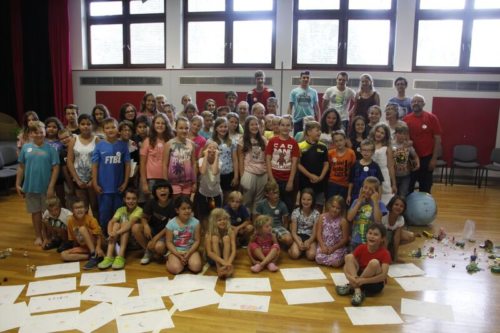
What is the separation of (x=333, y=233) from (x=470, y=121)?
4.81 metres

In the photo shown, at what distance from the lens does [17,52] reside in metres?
8.02

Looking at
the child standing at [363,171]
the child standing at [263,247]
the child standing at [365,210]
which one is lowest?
the child standing at [263,247]

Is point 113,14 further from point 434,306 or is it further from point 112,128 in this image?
point 434,306

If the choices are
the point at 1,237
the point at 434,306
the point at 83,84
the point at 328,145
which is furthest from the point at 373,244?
the point at 83,84

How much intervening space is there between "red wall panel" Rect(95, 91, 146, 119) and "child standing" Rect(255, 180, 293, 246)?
5.13 metres

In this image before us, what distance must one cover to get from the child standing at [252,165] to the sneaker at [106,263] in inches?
53.6

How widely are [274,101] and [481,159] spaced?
422 cm

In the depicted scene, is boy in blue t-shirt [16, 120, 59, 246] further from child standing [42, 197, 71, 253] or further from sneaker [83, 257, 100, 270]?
sneaker [83, 257, 100, 270]

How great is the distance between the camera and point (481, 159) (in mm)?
7176

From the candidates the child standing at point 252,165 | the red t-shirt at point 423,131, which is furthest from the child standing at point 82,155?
the red t-shirt at point 423,131

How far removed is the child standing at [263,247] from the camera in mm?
3479

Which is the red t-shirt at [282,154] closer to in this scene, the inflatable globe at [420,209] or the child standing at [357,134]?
the child standing at [357,134]

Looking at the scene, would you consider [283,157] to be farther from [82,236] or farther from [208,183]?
[82,236]

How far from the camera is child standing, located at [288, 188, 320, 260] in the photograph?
3.72 meters
